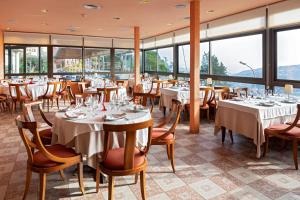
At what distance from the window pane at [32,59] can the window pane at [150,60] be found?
5.24 metres

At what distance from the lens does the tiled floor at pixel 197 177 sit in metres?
2.81

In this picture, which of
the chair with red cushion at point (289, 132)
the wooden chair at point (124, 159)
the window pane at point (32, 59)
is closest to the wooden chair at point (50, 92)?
the window pane at point (32, 59)

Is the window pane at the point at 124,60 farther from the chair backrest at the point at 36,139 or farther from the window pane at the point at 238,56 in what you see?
the chair backrest at the point at 36,139

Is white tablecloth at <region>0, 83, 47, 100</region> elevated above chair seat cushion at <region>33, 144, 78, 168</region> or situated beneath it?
elevated above

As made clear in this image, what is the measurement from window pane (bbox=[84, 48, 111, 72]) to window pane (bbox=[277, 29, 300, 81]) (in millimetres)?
8626

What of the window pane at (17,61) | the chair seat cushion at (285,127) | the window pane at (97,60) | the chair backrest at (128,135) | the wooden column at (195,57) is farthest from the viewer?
the window pane at (97,60)

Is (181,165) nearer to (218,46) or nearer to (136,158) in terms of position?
(136,158)

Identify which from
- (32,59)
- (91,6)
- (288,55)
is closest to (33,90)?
(91,6)

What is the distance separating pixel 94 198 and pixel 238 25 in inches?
248

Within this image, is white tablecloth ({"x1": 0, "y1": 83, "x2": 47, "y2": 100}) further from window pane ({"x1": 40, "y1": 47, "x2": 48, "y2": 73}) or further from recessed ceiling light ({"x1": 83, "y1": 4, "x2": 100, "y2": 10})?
window pane ({"x1": 40, "y1": 47, "x2": 48, "y2": 73})

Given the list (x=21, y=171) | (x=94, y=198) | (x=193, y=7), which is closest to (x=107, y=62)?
(x=193, y=7)

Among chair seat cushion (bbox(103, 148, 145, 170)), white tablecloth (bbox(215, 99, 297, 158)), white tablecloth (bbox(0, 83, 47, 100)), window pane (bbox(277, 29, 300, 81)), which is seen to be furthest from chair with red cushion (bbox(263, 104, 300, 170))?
white tablecloth (bbox(0, 83, 47, 100))

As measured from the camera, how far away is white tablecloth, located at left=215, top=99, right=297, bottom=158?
3.82 m

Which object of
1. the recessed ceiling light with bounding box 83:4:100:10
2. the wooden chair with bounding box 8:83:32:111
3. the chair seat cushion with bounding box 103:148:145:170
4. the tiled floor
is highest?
the recessed ceiling light with bounding box 83:4:100:10
